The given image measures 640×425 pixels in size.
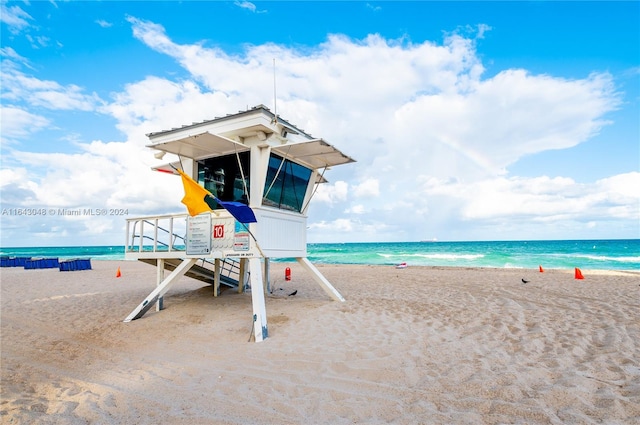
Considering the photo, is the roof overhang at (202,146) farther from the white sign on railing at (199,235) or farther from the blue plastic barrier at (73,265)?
the blue plastic barrier at (73,265)

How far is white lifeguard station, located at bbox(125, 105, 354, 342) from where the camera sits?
8.38m

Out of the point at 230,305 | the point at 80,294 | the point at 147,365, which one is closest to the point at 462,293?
the point at 230,305

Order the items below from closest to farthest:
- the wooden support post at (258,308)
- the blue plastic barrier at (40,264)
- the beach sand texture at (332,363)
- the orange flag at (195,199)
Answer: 1. the beach sand texture at (332,363)
2. the wooden support post at (258,308)
3. the orange flag at (195,199)
4. the blue plastic barrier at (40,264)

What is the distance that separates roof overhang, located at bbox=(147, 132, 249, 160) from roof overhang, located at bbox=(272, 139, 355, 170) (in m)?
1.05

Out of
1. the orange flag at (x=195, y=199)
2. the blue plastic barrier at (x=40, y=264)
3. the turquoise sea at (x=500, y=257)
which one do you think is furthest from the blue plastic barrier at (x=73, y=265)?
the orange flag at (x=195, y=199)

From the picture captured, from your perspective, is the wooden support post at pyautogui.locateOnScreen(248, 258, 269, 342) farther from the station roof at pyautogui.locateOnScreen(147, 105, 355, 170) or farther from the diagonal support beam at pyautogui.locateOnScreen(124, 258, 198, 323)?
the station roof at pyautogui.locateOnScreen(147, 105, 355, 170)

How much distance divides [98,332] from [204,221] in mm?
3688

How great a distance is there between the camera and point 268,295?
39.8 feet

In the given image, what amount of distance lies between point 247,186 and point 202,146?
1.40 m

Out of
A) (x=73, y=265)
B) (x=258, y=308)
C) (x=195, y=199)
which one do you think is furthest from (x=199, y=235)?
(x=73, y=265)

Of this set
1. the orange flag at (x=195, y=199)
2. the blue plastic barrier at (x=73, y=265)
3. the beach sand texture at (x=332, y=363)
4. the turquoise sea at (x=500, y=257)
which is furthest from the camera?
the turquoise sea at (x=500, y=257)

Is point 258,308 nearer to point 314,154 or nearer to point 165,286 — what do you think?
point 165,286

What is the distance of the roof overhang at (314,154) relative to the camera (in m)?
8.73

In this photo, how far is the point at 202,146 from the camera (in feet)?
28.1
